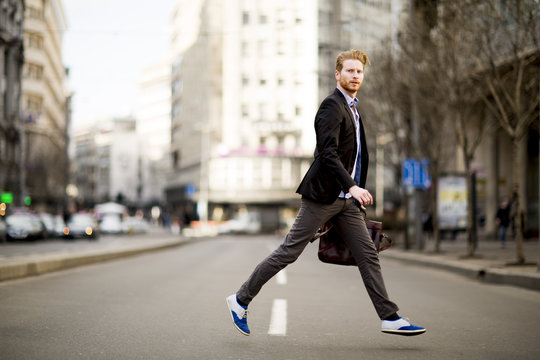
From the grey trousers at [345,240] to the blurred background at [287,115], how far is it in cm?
1010

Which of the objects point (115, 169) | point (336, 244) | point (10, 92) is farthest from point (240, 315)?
point (115, 169)

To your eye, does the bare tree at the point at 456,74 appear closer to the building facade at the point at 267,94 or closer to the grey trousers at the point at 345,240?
the grey trousers at the point at 345,240

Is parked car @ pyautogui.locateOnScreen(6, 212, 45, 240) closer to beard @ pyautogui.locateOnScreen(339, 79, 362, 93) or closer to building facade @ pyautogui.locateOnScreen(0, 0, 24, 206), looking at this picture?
building facade @ pyautogui.locateOnScreen(0, 0, 24, 206)

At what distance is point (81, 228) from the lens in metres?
42.4

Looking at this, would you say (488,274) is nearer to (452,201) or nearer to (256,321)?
(256,321)

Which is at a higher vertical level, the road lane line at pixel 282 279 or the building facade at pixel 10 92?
the building facade at pixel 10 92

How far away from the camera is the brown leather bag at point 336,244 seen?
6051mm

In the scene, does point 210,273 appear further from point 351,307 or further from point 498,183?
point 498,183

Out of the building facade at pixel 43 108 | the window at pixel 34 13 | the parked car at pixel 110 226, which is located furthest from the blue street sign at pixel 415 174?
the window at pixel 34 13

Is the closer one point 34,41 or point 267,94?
point 34,41

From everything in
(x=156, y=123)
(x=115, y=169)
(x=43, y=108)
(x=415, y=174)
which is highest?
(x=156, y=123)

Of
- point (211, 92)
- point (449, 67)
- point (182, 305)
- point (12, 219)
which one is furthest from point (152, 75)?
point (182, 305)

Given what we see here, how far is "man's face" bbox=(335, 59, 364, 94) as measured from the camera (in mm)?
6027

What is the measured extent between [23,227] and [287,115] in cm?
4965
